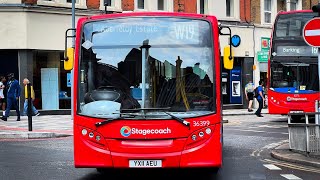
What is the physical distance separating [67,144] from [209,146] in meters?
6.90

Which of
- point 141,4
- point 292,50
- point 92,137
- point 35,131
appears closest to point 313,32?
point 92,137

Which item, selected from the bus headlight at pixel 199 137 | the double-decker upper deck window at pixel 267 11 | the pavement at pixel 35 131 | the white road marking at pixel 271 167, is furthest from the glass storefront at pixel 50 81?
the bus headlight at pixel 199 137

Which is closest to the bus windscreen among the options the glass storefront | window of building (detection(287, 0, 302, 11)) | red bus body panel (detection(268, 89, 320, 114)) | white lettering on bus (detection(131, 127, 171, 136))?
white lettering on bus (detection(131, 127, 171, 136))

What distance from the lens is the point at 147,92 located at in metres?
8.09

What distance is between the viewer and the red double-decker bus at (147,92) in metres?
7.84

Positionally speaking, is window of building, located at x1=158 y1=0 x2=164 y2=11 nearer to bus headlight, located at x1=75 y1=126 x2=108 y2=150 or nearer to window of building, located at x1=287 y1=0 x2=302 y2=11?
window of building, located at x1=287 y1=0 x2=302 y2=11

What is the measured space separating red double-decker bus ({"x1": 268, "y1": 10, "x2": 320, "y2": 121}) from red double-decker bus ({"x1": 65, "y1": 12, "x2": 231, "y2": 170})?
12210 millimetres

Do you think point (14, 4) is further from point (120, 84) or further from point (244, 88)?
point (120, 84)

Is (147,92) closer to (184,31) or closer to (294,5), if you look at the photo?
(184,31)

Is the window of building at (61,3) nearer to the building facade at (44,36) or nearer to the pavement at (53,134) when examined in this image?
the building facade at (44,36)

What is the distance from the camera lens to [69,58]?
8.71 m

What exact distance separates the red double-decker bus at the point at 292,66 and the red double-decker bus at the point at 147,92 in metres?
12.2

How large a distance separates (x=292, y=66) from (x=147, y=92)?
43.2 feet

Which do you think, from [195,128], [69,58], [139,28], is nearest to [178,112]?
[195,128]
